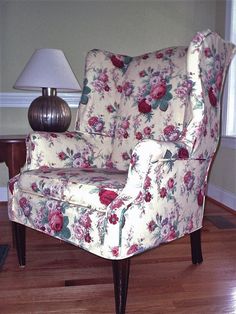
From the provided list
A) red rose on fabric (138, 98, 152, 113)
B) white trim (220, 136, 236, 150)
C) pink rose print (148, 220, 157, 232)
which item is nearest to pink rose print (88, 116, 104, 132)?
red rose on fabric (138, 98, 152, 113)

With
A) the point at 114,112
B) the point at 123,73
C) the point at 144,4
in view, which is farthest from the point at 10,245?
the point at 144,4

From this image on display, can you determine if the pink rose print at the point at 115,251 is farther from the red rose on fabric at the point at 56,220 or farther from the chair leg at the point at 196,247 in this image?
the chair leg at the point at 196,247

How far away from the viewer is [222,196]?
8.36 feet

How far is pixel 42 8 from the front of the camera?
2469mm

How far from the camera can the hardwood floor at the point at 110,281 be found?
117 centimetres

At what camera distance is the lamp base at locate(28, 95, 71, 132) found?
1.81 meters

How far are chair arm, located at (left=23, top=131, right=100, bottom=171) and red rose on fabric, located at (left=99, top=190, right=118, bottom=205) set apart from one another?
0.46 meters

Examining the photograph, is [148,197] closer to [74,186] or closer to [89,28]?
[74,186]

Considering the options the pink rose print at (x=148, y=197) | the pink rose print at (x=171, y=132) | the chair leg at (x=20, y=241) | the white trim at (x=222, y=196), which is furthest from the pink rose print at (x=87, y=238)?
the white trim at (x=222, y=196)

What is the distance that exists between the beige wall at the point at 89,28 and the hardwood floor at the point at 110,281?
100 cm

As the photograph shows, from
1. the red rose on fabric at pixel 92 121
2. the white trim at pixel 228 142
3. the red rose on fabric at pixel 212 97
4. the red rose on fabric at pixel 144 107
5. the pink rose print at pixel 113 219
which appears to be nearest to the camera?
the pink rose print at pixel 113 219

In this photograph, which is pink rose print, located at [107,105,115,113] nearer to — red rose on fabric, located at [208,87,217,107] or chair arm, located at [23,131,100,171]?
chair arm, located at [23,131,100,171]

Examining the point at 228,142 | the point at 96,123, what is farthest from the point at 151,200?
the point at 228,142

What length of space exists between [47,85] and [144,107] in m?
0.58
